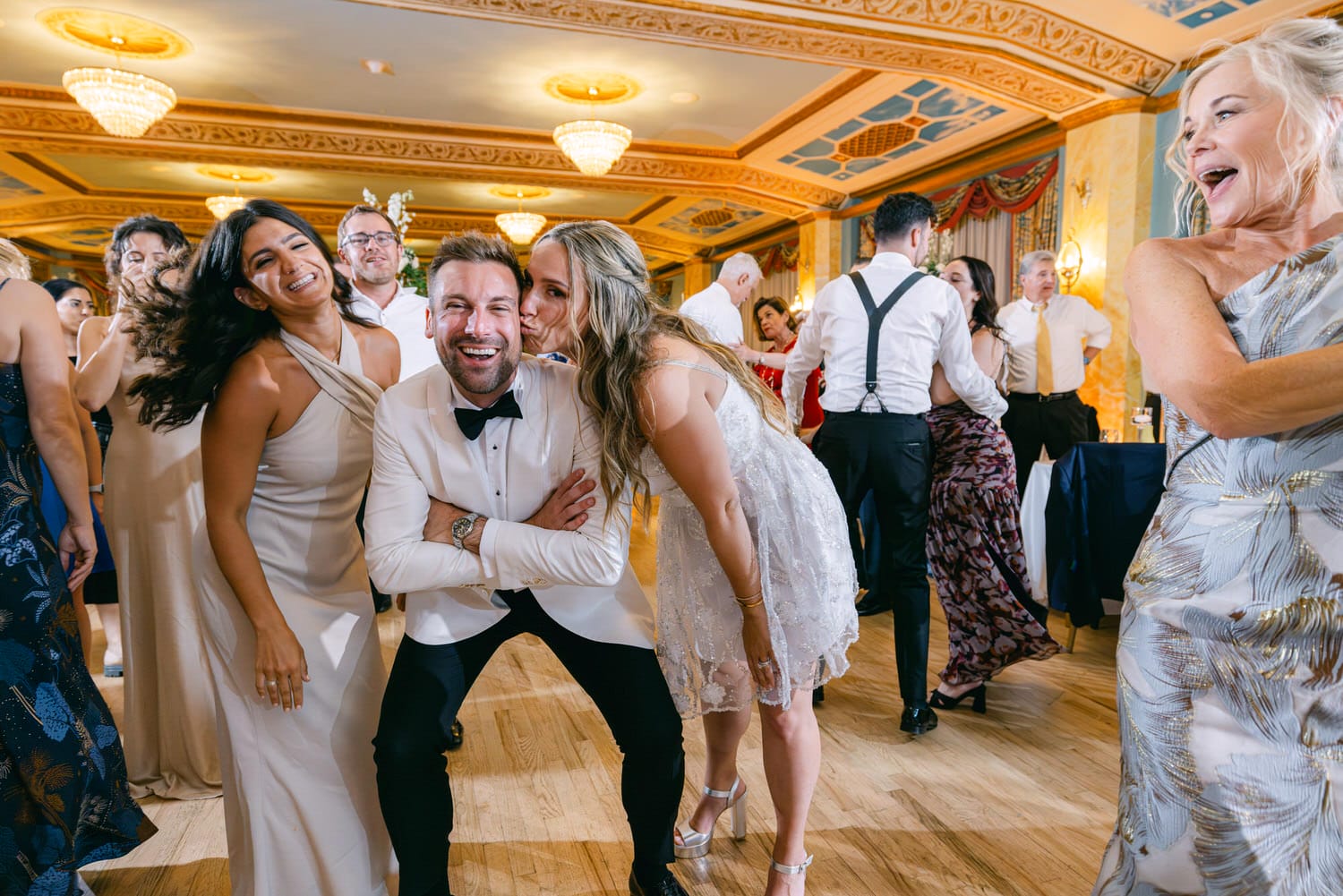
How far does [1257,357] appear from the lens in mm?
900

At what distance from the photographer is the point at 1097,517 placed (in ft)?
10.8

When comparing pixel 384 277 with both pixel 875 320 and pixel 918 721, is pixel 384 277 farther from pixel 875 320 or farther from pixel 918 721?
pixel 918 721

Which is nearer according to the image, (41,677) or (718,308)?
(41,677)

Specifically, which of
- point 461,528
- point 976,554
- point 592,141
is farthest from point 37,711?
point 592,141

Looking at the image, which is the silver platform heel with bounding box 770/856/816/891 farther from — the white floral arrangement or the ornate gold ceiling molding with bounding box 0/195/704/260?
the ornate gold ceiling molding with bounding box 0/195/704/260

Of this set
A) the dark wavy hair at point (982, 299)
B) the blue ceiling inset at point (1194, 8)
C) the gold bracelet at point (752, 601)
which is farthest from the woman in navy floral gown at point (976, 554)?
the blue ceiling inset at point (1194, 8)

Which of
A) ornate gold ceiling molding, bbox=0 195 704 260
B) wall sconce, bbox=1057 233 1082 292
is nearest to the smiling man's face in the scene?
wall sconce, bbox=1057 233 1082 292

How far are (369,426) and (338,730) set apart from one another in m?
0.64

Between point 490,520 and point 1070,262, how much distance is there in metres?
6.63

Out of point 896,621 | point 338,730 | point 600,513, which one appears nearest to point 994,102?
point 896,621

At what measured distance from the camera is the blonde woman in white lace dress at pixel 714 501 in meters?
1.49

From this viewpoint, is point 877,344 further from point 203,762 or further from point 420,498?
point 203,762

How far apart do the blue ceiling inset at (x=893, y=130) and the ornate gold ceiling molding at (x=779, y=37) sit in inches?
33.1

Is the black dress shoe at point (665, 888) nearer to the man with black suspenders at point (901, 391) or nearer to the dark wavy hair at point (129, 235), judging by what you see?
the man with black suspenders at point (901, 391)
